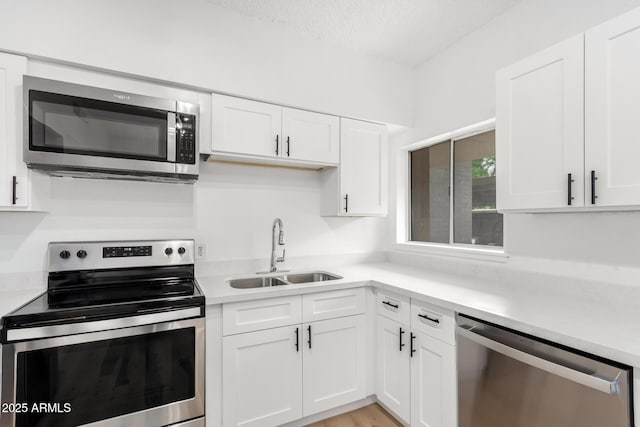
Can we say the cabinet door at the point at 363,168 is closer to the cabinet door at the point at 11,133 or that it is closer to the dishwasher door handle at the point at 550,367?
the dishwasher door handle at the point at 550,367

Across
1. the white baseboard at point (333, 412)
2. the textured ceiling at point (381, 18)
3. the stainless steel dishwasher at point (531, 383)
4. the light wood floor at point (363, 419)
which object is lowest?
the light wood floor at point (363, 419)

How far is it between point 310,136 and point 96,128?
1286 millimetres

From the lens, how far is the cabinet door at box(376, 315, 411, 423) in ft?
6.09

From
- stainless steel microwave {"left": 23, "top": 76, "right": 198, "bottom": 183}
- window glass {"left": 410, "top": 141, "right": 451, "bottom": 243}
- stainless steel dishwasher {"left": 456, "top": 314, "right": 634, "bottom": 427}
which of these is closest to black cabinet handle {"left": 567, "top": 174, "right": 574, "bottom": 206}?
stainless steel dishwasher {"left": 456, "top": 314, "right": 634, "bottom": 427}

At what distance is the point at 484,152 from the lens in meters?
2.32

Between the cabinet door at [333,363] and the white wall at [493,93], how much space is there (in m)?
1.16

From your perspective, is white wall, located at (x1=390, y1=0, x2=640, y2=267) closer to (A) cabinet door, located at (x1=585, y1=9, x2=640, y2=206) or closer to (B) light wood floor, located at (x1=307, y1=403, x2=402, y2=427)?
(A) cabinet door, located at (x1=585, y1=9, x2=640, y2=206)

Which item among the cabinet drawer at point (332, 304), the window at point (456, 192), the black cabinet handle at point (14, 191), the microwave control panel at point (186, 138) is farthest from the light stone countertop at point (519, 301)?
the black cabinet handle at point (14, 191)

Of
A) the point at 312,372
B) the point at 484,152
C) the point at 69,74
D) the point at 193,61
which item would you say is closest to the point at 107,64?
the point at 69,74

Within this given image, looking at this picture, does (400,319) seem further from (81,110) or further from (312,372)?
(81,110)

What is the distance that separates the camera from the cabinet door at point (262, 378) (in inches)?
67.3

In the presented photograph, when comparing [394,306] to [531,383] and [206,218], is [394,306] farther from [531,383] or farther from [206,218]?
[206,218]

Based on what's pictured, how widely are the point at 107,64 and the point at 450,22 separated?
219 cm

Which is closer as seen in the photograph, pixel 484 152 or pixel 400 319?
pixel 400 319
